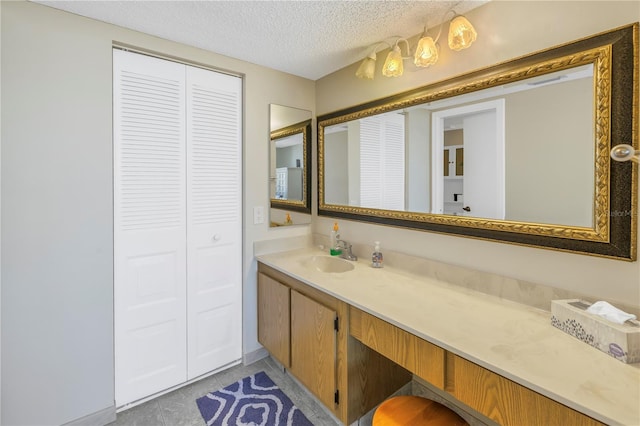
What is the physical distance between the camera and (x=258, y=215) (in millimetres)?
2281

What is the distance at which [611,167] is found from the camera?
1.10 m

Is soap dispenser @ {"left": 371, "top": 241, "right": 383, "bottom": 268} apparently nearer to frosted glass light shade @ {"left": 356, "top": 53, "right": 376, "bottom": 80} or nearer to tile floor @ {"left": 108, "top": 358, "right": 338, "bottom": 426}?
tile floor @ {"left": 108, "top": 358, "right": 338, "bottom": 426}

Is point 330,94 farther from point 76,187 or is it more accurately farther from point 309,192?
point 76,187

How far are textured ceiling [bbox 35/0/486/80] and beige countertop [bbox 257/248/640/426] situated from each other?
1.45m

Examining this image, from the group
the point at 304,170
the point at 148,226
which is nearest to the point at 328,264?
the point at 304,170

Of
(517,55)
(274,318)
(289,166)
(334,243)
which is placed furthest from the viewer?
(289,166)

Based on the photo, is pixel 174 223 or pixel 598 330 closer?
pixel 598 330

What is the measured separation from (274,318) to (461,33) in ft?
6.55

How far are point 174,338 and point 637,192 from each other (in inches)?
97.2

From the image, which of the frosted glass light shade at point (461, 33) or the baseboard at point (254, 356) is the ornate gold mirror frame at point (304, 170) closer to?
the baseboard at point (254, 356)

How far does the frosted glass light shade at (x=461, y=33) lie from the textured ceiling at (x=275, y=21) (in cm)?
11

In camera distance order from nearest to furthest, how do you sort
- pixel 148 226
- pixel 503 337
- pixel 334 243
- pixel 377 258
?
1. pixel 503 337
2. pixel 148 226
3. pixel 377 258
4. pixel 334 243

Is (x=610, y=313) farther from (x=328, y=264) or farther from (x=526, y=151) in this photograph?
(x=328, y=264)

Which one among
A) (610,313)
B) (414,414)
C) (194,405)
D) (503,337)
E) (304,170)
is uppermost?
(304,170)
